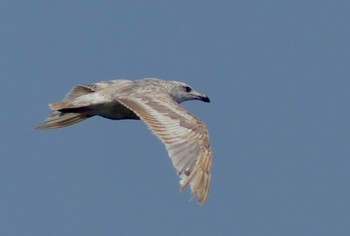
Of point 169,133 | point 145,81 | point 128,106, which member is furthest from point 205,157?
point 145,81

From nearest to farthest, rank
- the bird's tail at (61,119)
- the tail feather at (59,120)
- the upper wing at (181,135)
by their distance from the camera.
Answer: the upper wing at (181,135)
the bird's tail at (61,119)
the tail feather at (59,120)

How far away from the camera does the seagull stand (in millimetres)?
25328

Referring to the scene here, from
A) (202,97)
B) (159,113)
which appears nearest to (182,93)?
(202,97)

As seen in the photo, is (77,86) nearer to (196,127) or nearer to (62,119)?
(62,119)

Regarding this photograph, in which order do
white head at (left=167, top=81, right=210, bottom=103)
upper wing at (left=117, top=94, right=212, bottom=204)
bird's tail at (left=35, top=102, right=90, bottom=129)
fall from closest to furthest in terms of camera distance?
upper wing at (left=117, top=94, right=212, bottom=204), bird's tail at (left=35, top=102, right=90, bottom=129), white head at (left=167, top=81, right=210, bottom=103)

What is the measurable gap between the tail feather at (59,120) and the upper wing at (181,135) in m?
1.71

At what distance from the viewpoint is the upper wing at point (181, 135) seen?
25.0 m

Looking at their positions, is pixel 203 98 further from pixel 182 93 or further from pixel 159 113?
pixel 159 113

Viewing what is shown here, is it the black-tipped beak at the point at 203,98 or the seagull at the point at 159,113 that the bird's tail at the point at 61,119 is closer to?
the seagull at the point at 159,113

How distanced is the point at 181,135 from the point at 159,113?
4.19ft

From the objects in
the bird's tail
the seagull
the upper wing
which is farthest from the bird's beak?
the upper wing

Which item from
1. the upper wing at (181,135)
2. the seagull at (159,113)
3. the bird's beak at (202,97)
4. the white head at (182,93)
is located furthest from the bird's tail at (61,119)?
the bird's beak at (202,97)

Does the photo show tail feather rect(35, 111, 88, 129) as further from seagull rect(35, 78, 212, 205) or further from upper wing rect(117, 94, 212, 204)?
upper wing rect(117, 94, 212, 204)

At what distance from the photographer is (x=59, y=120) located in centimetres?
3047
